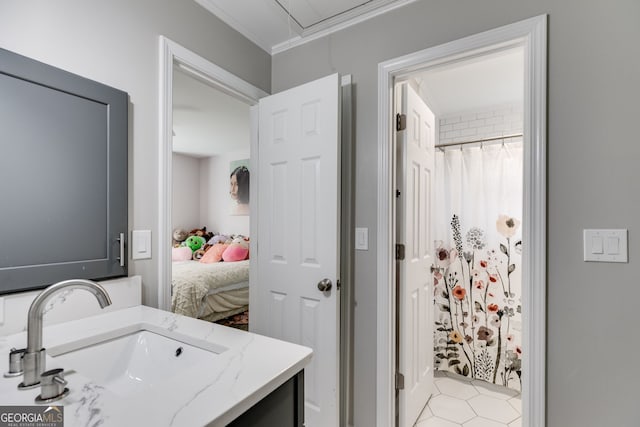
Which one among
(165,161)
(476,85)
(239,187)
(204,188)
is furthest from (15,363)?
(204,188)

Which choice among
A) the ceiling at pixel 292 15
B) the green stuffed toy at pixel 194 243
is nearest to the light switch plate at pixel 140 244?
the ceiling at pixel 292 15

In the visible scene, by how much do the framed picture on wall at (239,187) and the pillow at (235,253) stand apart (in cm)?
97

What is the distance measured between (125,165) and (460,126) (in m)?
2.75

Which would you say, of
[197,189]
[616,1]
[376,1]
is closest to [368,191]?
[376,1]

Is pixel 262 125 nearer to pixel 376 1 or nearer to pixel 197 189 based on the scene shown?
pixel 376 1

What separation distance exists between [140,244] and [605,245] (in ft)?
6.11

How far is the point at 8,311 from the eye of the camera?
0.98 meters

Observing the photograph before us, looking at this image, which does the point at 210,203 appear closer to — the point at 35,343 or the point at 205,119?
the point at 205,119

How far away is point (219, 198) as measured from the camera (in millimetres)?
5719

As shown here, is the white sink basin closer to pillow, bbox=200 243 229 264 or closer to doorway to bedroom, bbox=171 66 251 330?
doorway to bedroom, bbox=171 66 251 330

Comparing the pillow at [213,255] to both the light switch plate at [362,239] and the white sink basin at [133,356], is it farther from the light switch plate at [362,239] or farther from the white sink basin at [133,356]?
the white sink basin at [133,356]

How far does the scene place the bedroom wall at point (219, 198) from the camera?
546 cm

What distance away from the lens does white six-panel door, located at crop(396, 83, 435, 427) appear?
1.78 m

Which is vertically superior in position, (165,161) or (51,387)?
(165,161)
